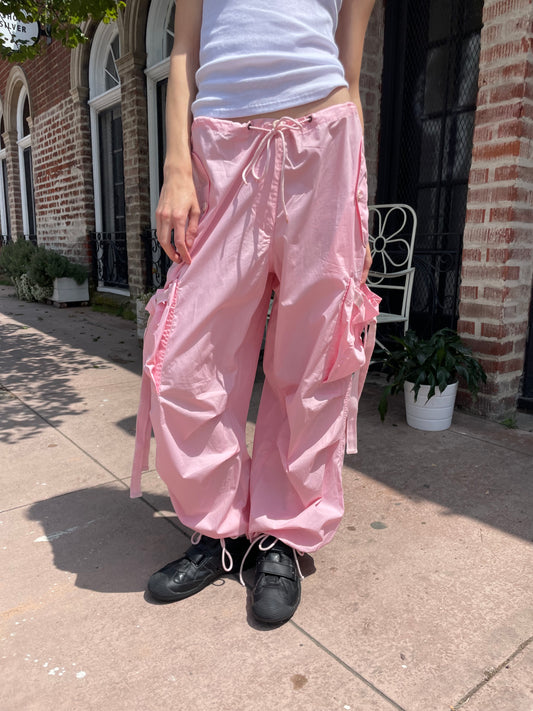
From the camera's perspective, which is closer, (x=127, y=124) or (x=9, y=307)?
(x=127, y=124)

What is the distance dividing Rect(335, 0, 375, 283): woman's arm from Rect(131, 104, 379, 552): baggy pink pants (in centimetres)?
19

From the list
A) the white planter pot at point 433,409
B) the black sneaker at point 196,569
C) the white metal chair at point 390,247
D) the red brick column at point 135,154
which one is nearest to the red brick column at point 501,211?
the white planter pot at point 433,409

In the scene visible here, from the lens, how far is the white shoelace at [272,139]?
144cm

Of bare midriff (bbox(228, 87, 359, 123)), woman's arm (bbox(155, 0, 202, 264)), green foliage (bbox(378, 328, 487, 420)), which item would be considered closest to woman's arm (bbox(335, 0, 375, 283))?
bare midriff (bbox(228, 87, 359, 123))

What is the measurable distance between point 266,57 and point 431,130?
281 centimetres

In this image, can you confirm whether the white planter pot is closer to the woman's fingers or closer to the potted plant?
the potted plant

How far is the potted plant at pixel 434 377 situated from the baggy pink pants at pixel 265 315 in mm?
1426

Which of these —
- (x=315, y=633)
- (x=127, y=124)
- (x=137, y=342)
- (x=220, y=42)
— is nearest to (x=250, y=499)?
(x=315, y=633)

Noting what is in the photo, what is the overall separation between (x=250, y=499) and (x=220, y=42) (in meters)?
1.30

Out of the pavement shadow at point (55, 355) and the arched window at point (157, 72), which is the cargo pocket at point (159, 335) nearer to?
the pavement shadow at point (55, 355)

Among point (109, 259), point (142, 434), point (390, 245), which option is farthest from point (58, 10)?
point (142, 434)

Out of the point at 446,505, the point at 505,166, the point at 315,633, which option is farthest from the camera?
the point at 505,166

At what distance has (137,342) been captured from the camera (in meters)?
5.50

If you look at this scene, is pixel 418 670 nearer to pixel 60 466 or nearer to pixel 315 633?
A: pixel 315 633
